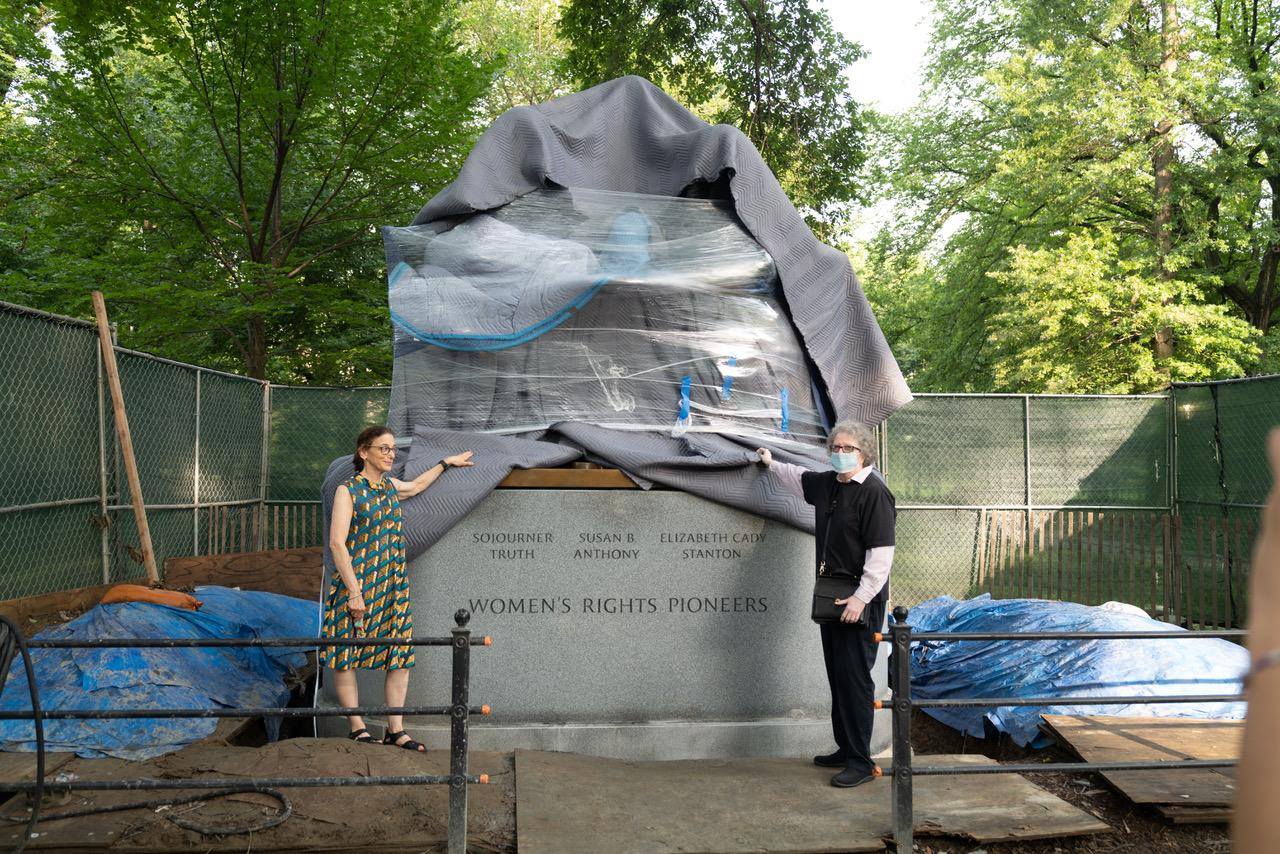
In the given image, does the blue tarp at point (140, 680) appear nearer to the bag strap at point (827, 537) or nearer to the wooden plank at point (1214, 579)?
the bag strap at point (827, 537)

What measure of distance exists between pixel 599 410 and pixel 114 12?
32.5 feet

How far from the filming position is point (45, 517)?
316 inches

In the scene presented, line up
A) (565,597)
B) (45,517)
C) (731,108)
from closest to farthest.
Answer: (565,597) → (45,517) → (731,108)

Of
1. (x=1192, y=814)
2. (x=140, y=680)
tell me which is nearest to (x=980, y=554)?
(x=1192, y=814)

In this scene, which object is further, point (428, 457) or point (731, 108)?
point (731, 108)

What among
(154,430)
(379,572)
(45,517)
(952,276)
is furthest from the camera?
(952,276)

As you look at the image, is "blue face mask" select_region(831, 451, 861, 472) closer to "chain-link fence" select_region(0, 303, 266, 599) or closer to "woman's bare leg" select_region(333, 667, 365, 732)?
"woman's bare leg" select_region(333, 667, 365, 732)

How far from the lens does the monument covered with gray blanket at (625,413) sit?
6355 millimetres

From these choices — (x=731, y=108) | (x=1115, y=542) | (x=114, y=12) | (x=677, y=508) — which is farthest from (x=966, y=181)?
(x=677, y=508)

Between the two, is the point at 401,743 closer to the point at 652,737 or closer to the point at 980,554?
the point at 652,737

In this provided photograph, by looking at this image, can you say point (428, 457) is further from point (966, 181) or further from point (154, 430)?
point (966, 181)

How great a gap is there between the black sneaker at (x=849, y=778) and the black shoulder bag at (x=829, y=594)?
31.9 inches

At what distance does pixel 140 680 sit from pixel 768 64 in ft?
57.0

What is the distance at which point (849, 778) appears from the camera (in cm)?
569
